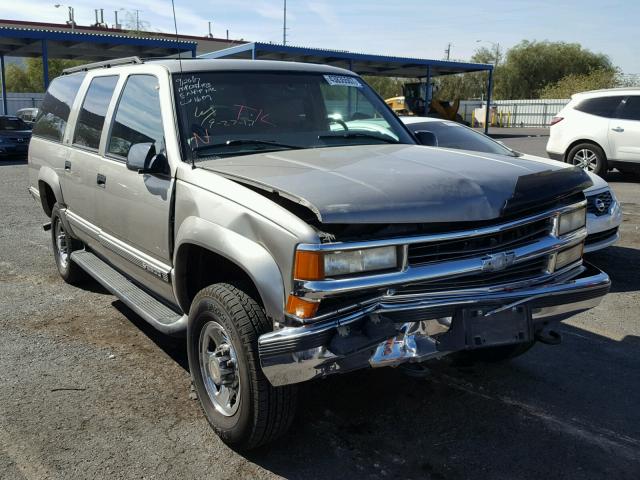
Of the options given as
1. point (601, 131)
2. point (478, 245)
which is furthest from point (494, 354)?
point (601, 131)

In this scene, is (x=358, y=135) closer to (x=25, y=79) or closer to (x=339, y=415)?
(x=339, y=415)

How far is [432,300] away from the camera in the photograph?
2793mm

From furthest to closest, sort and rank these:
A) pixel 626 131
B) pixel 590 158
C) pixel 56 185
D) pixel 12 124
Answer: pixel 12 124 → pixel 590 158 → pixel 626 131 → pixel 56 185

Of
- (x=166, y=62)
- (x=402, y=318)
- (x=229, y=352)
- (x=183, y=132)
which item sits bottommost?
(x=229, y=352)

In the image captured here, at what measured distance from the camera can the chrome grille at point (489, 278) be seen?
2830mm

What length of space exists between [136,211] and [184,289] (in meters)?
0.72

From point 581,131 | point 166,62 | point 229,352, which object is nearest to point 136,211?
point 166,62

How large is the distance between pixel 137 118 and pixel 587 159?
10.7 m

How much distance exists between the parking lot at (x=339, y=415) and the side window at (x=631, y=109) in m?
8.23

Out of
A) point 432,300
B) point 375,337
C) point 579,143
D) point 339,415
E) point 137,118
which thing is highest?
point 137,118

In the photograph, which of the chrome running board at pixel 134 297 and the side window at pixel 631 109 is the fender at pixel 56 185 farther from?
the side window at pixel 631 109

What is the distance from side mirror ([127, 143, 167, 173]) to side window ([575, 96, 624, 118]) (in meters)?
10.9

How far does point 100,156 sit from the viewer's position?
4.52 meters

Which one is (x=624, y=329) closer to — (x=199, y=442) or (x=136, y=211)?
(x=199, y=442)
